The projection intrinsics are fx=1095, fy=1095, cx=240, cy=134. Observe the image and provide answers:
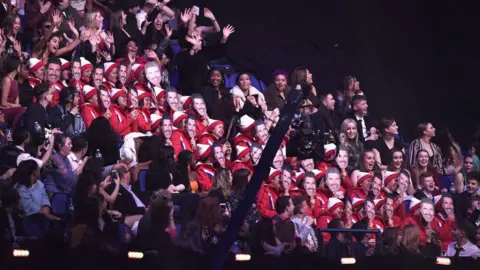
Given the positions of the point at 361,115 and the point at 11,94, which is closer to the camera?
the point at 11,94

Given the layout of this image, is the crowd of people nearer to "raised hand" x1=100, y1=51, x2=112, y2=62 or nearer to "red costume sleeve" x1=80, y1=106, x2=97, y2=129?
"red costume sleeve" x1=80, y1=106, x2=97, y2=129

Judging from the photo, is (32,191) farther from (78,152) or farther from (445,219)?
(445,219)

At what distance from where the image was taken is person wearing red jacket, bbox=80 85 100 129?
1124cm

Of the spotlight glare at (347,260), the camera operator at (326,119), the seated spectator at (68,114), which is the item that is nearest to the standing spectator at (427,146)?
the camera operator at (326,119)

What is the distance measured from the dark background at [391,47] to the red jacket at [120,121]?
490cm

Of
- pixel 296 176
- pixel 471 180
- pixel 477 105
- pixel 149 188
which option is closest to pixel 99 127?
pixel 149 188

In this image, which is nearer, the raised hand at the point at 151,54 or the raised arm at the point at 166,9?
the raised hand at the point at 151,54

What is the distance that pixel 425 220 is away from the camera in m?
12.4

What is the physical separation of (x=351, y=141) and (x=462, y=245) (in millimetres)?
1994

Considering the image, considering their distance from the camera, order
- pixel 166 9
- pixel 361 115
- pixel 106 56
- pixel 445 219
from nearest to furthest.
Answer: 1. pixel 106 56
2. pixel 445 219
3. pixel 361 115
4. pixel 166 9

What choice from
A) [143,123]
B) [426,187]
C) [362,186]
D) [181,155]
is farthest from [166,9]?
[426,187]

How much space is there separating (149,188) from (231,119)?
7.37 feet

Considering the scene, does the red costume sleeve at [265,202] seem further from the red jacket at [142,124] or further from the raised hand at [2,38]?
the raised hand at [2,38]

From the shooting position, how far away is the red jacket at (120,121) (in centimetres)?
1148
